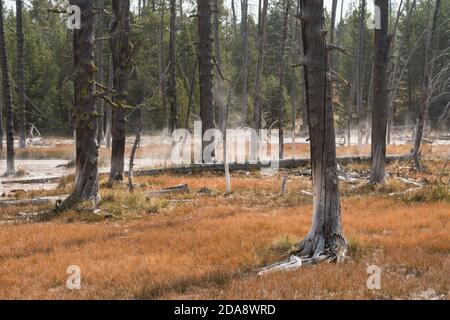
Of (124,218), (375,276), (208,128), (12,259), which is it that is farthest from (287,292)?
(208,128)

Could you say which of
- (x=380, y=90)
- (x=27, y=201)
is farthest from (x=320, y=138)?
(x=380, y=90)

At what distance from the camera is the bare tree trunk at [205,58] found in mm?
22297

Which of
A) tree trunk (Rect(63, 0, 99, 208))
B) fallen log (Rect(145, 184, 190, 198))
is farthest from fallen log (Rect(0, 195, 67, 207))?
fallen log (Rect(145, 184, 190, 198))

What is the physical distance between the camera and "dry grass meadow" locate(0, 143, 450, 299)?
6.37 meters

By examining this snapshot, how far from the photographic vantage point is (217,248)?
27.3ft

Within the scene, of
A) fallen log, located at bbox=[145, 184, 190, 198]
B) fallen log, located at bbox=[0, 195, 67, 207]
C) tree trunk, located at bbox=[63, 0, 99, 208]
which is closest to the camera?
tree trunk, located at bbox=[63, 0, 99, 208]

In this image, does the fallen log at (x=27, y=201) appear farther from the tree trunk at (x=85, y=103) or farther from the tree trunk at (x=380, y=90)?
the tree trunk at (x=380, y=90)

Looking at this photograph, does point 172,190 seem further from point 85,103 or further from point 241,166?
point 241,166

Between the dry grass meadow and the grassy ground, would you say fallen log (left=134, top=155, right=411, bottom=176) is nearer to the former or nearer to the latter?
the dry grass meadow

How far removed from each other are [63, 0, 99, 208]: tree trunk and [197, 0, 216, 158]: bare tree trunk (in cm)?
951

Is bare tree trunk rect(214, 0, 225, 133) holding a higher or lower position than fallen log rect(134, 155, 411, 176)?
higher

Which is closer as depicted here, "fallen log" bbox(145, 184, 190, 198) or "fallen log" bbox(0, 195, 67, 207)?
"fallen log" bbox(0, 195, 67, 207)

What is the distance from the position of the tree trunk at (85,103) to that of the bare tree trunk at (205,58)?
374 inches

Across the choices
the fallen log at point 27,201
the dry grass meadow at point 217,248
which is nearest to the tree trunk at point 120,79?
the fallen log at point 27,201
